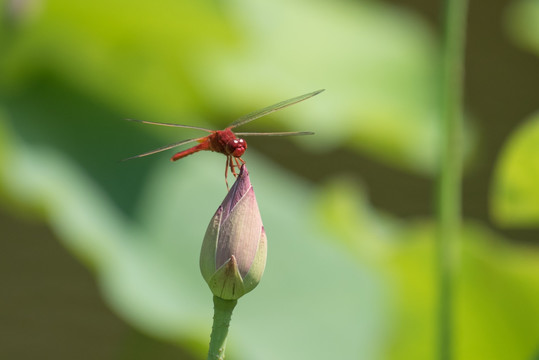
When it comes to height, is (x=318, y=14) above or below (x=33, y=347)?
above

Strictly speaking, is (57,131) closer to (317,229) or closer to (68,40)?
(68,40)

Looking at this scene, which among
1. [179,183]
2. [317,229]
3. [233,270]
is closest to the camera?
[233,270]

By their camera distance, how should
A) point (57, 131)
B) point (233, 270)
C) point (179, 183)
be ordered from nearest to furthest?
1. point (233, 270)
2. point (179, 183)
3. point (57, 131)

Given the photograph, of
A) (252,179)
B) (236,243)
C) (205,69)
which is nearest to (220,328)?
(236,243)

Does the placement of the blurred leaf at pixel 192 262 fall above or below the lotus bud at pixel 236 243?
above

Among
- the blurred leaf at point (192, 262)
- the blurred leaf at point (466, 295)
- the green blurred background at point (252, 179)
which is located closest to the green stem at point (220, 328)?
the green blurred background at point (252, 179)

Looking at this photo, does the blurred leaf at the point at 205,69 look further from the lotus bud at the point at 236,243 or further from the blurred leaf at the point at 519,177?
the lotus bud at the point at 236,243

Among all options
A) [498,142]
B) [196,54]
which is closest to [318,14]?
[196,54]
